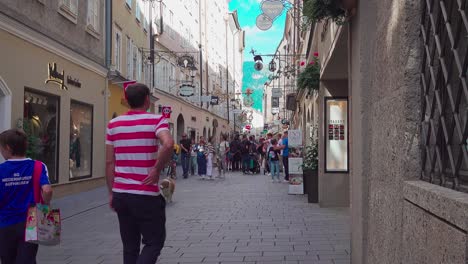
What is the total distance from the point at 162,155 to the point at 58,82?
1206 cm

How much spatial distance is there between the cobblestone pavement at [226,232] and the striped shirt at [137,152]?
2.62 m

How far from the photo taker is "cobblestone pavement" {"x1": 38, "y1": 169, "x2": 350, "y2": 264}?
268 inches

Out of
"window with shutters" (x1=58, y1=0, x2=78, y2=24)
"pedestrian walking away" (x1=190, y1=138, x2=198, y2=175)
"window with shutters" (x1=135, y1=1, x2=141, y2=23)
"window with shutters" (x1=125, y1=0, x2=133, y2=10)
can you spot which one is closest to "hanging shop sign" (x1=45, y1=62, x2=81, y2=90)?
"window with shutters" (x1=58, y1=0, x2=78, y2=24)

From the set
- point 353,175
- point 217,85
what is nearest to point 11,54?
point 353,175

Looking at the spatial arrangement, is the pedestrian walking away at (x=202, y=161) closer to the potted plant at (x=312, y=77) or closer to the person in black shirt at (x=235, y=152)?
the person in black shirt at (x=235, y=152)

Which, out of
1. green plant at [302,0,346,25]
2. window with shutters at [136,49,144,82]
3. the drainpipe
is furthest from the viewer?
window with shutters at [136,49,144,82]

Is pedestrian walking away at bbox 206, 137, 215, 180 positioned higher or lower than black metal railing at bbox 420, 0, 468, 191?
lower

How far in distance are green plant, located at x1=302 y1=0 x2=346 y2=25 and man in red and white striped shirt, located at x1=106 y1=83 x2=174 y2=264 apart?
8.71 feet

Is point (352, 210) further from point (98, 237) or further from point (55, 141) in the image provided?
point (55, 141)

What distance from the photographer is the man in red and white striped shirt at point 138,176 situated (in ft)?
13.3

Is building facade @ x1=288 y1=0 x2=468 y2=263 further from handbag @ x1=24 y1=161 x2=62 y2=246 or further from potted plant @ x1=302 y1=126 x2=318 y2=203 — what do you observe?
potted plant @ x1=302 y1=126 x2=318 y2=203

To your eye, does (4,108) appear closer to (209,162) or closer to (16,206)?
(16,206)

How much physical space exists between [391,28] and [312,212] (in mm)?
7428

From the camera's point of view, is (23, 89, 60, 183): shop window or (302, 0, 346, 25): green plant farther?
(23, 89, 60, 183): shop window
